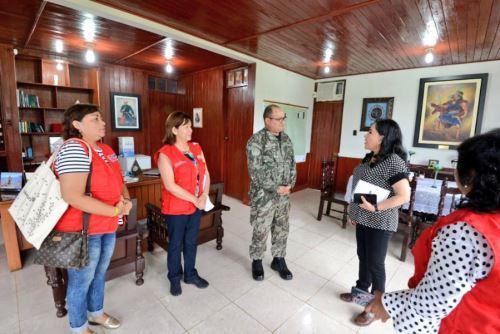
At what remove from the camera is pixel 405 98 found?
438 cm

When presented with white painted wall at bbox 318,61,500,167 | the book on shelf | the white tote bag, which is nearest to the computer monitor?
the white tote bag

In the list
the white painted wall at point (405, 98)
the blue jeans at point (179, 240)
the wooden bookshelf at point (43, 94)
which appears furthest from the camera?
the wooden bookshelf at point (43, 94)

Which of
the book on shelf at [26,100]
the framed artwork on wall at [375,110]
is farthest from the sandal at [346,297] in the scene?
the book on shelf at [26,100]

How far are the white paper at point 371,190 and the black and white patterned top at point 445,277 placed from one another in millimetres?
856

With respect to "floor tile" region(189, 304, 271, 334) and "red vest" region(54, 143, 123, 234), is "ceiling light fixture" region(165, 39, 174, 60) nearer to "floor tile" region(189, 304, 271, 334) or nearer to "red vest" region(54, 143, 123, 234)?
"red vest" region(54, 143, 123, 234)

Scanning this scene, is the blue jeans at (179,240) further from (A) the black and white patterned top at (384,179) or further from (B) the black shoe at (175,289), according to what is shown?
(A) the black and white patterned top at (384,179)

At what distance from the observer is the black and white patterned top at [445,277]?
0.66 meters

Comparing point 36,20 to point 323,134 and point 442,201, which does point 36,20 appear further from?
point 323,134

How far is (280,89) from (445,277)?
426 cm

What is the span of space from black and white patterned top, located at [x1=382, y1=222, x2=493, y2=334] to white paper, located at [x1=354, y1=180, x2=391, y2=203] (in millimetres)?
856

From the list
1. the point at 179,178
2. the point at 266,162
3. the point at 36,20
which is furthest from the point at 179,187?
the point at 36,20

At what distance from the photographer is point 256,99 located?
4.14m

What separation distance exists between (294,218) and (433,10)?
2.90 meters

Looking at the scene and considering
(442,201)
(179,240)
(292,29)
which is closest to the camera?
(179,240)
